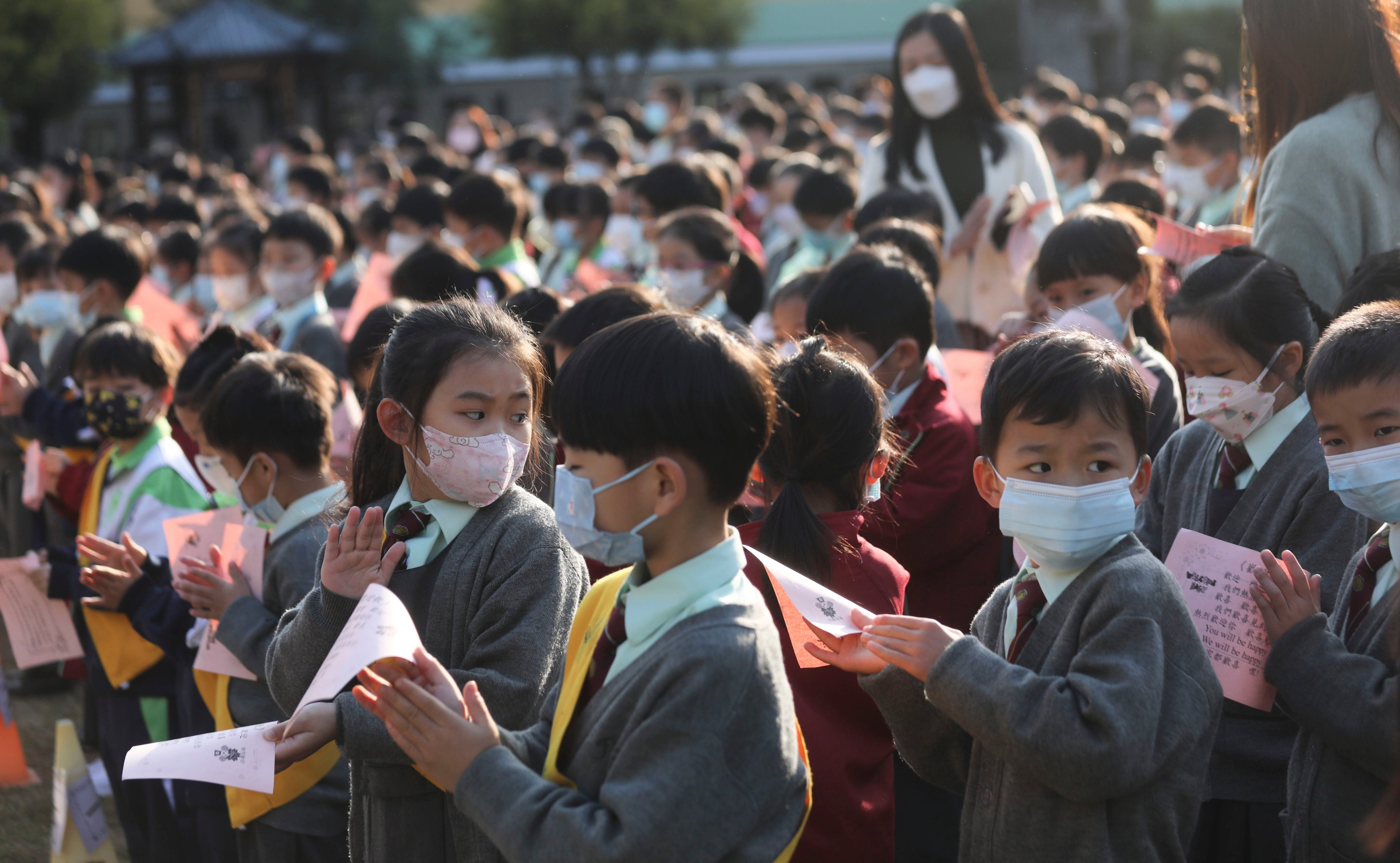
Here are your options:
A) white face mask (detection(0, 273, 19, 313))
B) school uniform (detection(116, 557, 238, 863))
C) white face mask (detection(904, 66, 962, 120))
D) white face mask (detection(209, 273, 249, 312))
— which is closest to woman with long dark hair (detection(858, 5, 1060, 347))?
white face mask (detection(904, 66, 962, 120))

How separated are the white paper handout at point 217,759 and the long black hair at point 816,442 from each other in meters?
1.01

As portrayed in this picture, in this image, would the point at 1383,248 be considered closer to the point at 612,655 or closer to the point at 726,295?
the point at 612,655

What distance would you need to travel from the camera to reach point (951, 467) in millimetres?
3430

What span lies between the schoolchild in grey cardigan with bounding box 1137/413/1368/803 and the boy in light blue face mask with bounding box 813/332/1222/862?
605mm

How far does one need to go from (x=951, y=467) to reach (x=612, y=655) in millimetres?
1726

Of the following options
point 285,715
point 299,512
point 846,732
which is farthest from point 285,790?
point 846,732

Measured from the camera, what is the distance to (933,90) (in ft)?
18.9

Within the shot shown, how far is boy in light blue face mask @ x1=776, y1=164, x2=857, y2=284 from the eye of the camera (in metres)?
6.14

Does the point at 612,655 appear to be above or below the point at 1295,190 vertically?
below

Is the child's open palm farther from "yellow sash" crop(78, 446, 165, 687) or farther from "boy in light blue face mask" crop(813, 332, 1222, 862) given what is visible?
"yellow sash" crop(78, 446, 165, 687)

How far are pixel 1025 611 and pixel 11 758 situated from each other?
3.98 metres

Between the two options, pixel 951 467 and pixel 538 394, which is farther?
pixel 951 467

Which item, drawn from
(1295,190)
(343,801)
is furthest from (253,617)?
(1295,190)

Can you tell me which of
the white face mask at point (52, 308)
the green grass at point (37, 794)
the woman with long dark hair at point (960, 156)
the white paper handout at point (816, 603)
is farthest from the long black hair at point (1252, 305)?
the white face mask at point (52, 308)
